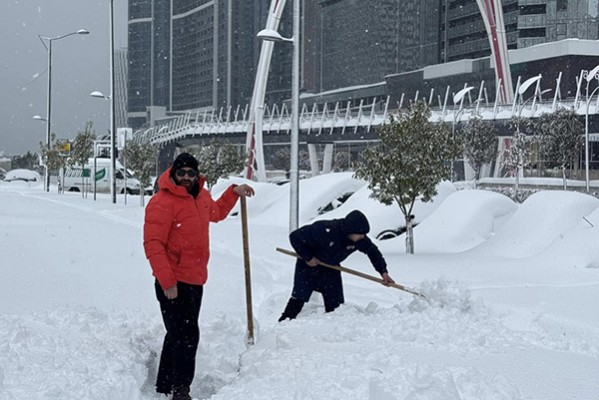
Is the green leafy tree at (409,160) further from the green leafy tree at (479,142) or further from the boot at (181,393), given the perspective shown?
the green leafy tree at (479,142)

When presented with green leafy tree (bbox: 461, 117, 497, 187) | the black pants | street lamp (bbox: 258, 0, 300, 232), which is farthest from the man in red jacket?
→ green leafy tree (bbox: 461, 117, 497, 187)

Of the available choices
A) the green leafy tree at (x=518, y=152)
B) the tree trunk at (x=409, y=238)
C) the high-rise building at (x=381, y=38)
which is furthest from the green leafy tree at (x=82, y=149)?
the high-rise building at (x=381, y=38)

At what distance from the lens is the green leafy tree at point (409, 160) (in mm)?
13609

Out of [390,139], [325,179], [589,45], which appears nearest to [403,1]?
[589,45]

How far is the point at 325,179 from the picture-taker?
21.4 meters

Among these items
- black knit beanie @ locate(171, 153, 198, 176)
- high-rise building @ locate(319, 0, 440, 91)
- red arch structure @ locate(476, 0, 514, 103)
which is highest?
high-rise building @ locate(319, 0, 440, 91)

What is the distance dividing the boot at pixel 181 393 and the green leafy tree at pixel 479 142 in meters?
43.9

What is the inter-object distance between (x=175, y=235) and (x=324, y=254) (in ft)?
7.66

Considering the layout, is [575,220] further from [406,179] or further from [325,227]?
[325,227]

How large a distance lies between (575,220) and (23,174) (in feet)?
171

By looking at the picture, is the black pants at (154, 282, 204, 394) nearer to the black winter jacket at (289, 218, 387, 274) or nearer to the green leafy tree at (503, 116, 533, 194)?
the black winter jacket at (289, 218, 387, 274)

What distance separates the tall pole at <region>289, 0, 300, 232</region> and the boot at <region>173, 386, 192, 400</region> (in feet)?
30.3

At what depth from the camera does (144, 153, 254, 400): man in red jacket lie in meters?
4.71

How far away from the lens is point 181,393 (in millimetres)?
4789
